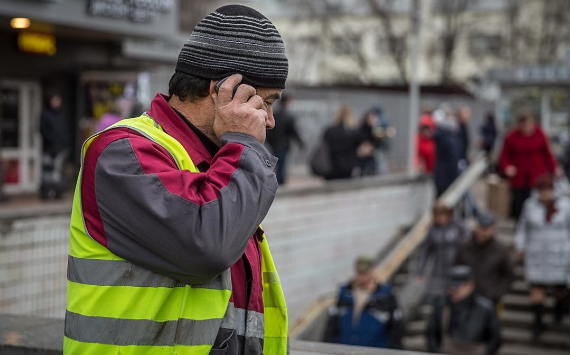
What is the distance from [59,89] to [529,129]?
952 cm

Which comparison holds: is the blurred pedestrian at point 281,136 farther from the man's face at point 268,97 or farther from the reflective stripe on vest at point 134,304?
the reflective stripe on vest at point 134,304

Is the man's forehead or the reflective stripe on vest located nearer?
the reflective stripe on vest

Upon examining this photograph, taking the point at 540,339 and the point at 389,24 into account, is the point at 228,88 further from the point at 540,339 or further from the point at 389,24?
the point at 389,24

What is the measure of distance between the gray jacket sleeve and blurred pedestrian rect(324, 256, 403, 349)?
6547mm

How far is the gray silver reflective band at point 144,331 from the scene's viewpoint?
1.97 m

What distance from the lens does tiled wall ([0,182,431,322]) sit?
22.4 feet

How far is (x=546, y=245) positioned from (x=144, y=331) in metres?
9.04

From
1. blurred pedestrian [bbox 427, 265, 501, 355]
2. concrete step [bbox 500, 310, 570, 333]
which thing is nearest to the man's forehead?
blurred pedestrian [bbox 427, 265, 501, 355]

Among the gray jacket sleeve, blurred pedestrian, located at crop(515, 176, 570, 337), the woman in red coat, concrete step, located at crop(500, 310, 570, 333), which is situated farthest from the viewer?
the woman in red coat

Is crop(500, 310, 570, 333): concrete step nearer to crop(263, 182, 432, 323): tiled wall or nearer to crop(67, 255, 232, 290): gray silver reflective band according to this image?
crop(263, 182, 432, 323): tiled wall

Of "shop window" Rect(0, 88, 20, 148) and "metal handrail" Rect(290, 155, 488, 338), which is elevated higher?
"shop window" Rect(0, 88, 20, 148)

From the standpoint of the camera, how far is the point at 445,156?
13.8m

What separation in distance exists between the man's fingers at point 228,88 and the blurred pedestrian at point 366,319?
649cm

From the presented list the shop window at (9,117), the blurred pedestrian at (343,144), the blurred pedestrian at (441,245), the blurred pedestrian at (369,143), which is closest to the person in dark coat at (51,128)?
the shop window at (9,117)
